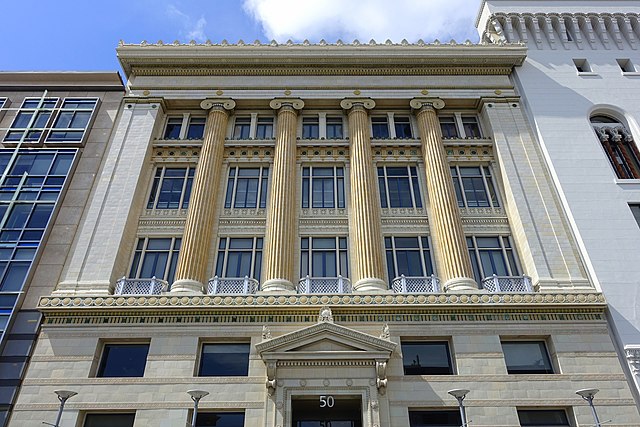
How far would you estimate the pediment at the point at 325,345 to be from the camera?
2205 centimetres

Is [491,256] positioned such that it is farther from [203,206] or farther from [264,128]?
[264,128]

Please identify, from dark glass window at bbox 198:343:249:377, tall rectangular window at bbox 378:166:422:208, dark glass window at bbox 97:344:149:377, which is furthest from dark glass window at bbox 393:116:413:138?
dark glass window at bbox 97:344:149:377

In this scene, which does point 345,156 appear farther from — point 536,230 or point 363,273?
point 536,230

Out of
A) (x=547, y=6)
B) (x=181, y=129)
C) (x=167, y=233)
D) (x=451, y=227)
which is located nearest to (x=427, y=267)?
(x=451, y=227)

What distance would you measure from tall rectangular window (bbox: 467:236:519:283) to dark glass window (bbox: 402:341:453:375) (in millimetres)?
5114

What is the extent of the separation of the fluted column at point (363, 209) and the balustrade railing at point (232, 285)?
5315 millimetres

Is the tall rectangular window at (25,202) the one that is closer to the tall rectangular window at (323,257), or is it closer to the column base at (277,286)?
the column base at (277,286)

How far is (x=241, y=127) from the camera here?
3381 centimetres

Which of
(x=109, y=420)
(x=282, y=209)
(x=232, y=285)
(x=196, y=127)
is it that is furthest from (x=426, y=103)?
(x=109, y=420)

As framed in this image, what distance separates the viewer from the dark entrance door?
867 inches

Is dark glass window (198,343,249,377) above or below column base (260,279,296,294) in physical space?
below

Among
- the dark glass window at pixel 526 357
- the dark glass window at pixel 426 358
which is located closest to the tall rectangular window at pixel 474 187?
the dark glass window at pixel 526 357

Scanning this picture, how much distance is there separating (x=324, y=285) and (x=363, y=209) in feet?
16.5

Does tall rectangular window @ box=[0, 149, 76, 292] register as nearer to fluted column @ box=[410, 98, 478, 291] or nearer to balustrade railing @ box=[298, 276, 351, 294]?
balustrade railing @ box=[298, 276, 351, 294]
